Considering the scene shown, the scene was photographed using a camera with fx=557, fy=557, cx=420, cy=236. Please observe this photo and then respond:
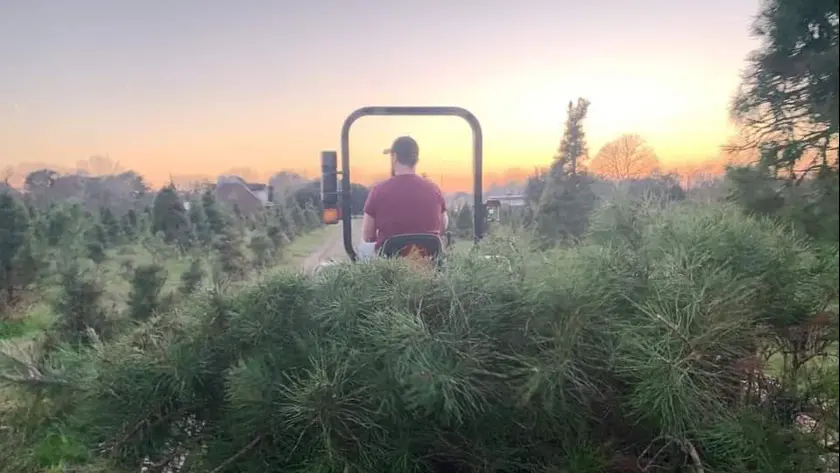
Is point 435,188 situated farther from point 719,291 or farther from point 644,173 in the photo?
point 719,291

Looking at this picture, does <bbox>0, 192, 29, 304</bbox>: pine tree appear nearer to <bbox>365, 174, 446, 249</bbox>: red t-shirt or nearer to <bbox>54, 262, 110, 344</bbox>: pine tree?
<bbox>54, 262, 110, 344</bbox>: pine tree

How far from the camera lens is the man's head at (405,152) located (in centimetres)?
234

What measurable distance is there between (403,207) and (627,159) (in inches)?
35.1

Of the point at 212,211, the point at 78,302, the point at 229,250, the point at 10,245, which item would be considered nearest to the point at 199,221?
the point at 212,211

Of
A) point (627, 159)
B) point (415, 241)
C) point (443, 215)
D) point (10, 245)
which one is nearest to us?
point (415, 241)

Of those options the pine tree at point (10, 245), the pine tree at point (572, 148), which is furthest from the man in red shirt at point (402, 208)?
the pine tree at point (10, 245)

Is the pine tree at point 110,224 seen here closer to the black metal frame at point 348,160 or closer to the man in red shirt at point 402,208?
the black metal frame at point 348,160

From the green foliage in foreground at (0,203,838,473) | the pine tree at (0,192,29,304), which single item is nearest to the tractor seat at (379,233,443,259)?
the green foliage in foreground at (0,203,838,473)

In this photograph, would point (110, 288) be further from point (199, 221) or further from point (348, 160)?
point (199, 221)

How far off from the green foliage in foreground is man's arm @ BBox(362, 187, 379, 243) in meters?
1.08

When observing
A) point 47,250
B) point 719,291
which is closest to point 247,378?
point 719,291

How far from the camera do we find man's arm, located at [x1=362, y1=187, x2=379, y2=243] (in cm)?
225

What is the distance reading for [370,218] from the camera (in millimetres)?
2258

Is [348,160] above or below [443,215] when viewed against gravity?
above
